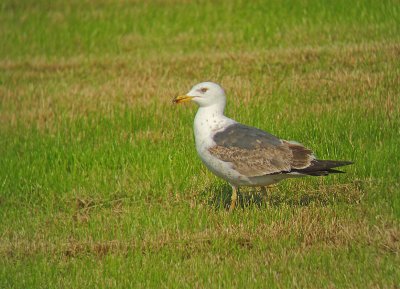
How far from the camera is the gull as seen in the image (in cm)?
791

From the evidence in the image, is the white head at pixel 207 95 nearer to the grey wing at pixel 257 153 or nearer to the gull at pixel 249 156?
the gull at pixel 249 156

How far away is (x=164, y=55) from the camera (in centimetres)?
1516

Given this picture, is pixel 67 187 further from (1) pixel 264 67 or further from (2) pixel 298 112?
(1) pixel 264 67

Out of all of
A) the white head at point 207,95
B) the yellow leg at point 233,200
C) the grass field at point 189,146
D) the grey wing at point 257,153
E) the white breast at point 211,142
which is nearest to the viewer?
the grass field at point 189,146

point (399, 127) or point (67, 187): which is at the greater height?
point (399, 127)

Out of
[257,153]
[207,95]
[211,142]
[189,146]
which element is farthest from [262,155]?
[189,146]

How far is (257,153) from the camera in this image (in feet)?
26.6

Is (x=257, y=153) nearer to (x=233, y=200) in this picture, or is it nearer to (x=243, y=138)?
(x=243, y=138)

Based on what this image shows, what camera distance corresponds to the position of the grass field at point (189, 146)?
23.4 feet

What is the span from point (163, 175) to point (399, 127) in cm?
279

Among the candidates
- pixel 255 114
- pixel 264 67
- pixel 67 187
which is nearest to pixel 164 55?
pixel 264 67

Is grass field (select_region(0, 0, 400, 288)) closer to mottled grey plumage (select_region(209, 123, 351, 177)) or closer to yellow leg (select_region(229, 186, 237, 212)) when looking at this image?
yellow leg (select_region(229, 186, 237, 212))

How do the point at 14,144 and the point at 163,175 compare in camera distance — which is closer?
the point at 163,175

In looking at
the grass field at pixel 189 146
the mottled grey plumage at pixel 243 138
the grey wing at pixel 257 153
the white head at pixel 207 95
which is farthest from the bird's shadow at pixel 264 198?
the white head at pixel 207 95
